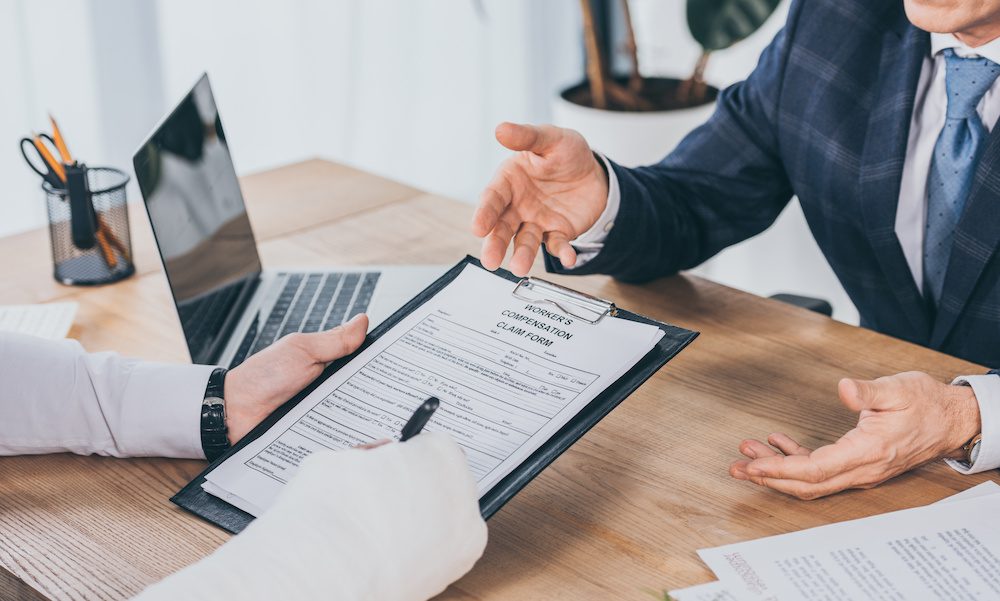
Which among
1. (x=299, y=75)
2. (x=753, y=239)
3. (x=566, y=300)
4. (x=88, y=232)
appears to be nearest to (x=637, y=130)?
(x=753, y=239)

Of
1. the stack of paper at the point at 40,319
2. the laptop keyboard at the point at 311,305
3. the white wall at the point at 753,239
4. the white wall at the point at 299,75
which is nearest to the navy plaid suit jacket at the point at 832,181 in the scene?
the laptop keyboard at the point at 311,305

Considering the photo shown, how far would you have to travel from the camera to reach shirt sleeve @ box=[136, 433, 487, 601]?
67cm

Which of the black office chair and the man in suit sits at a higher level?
the man in suit

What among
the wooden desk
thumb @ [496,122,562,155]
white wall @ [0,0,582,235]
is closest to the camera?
the wooden desk

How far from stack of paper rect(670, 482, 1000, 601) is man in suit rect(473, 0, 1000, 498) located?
17 cm

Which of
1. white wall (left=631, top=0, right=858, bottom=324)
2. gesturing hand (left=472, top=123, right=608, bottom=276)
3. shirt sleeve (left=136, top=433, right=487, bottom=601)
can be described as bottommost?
white wall (left=631, top=0, right=858, bottom=324)

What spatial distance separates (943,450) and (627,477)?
29 cm

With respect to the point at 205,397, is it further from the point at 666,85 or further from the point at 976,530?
the point at 666,85

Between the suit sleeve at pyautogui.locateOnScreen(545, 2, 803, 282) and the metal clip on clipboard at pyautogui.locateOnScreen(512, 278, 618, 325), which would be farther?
the suit sleeve at pyautogui.locateOnScreen(545, 2, 803, 282)

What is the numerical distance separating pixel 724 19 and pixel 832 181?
1.21 metres

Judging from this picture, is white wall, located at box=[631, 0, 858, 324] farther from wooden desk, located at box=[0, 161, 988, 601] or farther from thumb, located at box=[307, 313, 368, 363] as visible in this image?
thumb, located at box=[307, 313, 368, 363]

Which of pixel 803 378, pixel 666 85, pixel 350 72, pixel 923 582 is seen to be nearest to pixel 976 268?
pixel 803 378

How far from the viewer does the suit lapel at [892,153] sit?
4.12ft

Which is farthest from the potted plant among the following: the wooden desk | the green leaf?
the wooden desk
